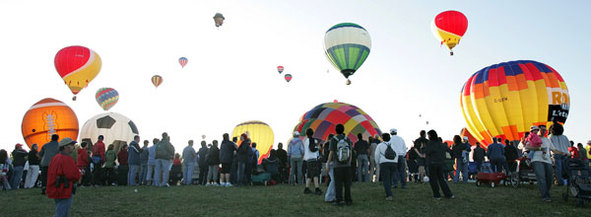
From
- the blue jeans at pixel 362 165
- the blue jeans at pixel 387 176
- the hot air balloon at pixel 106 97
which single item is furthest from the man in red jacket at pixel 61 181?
the hot air balloon at pixel 106 97

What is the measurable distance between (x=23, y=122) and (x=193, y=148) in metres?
18.9

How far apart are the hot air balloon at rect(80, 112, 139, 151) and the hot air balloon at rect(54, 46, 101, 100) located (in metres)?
2.36

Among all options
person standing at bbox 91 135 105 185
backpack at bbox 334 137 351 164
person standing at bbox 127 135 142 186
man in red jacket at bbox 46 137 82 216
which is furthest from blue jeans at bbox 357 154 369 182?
man in red jacket at bbox 46 137 82 216

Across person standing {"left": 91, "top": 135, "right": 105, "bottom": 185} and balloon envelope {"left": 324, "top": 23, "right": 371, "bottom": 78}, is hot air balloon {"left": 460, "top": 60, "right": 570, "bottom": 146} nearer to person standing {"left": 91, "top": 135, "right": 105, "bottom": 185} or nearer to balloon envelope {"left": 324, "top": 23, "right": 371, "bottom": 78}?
balloon envelope {"left": 324, "top": 23, "right": 371, "bottom": 78}

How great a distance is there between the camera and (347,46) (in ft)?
80.8

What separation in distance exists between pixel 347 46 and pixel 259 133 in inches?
481

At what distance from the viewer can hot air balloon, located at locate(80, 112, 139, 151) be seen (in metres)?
27.2

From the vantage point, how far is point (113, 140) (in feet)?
89.7

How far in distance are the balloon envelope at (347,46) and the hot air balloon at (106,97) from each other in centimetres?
2206

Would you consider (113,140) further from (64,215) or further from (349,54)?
(64,215)

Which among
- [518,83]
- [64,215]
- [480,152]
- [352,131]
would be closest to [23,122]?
[352,131]

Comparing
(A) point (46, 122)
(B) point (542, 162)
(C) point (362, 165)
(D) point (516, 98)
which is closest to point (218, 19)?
(A) point (46, 122)

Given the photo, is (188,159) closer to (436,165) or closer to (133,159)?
(133,159)

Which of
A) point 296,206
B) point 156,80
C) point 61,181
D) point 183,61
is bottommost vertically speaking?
point 296,206
